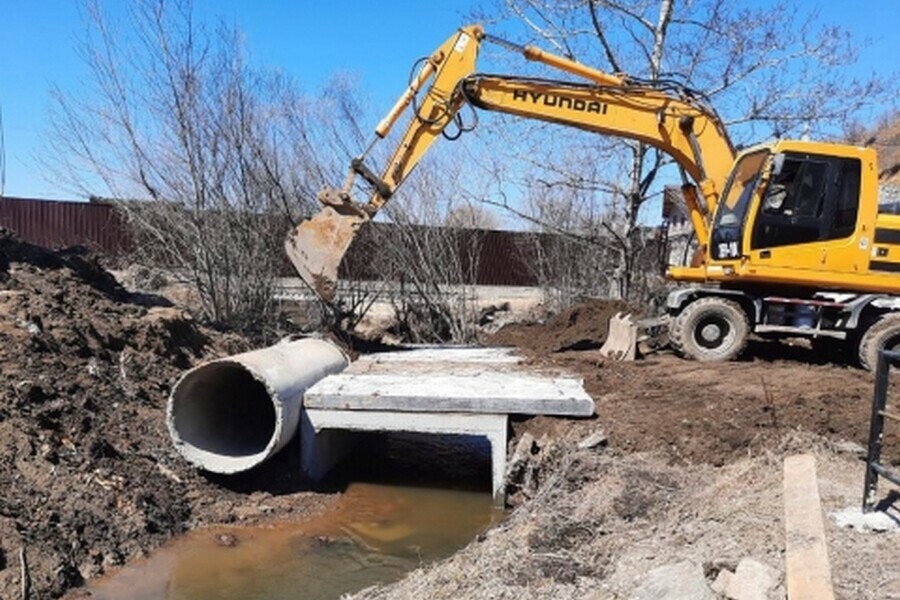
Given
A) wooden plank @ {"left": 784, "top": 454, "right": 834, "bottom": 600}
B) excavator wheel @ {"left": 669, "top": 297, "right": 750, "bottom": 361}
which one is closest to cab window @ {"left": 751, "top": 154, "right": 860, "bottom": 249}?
excavator wheel @ {"left": 669, "top": 297, "right": 750, "bottom": 361}

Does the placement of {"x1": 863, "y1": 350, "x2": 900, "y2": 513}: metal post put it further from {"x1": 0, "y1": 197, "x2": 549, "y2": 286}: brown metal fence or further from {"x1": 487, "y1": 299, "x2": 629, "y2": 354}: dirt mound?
{"x1": 0, "y1": 197, "x2": 549, "y2": 286}: brown metal fence

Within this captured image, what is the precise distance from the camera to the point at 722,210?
32.2 ft

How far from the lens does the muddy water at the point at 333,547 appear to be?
225 inches

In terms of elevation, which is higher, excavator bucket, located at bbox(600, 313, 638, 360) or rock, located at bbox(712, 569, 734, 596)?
excavator bucket, located at bbox(600, 313, 638, 360)

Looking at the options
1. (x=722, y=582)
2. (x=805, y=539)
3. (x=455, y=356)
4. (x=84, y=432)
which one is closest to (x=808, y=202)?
(x=455, y=356)

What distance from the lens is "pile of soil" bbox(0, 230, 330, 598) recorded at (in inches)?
224

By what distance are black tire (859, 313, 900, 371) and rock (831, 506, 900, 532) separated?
5.17 m

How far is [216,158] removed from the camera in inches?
471

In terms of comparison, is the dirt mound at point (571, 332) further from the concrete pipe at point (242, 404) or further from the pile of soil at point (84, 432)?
the pile of soil at point (84, 432)

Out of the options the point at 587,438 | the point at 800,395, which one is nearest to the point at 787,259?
the point at 800,395

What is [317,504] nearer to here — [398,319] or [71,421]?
[71,421]

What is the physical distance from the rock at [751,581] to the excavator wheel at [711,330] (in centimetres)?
639

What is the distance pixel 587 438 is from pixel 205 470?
351 cm

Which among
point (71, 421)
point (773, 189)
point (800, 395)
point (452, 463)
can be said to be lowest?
point (452, 463)
